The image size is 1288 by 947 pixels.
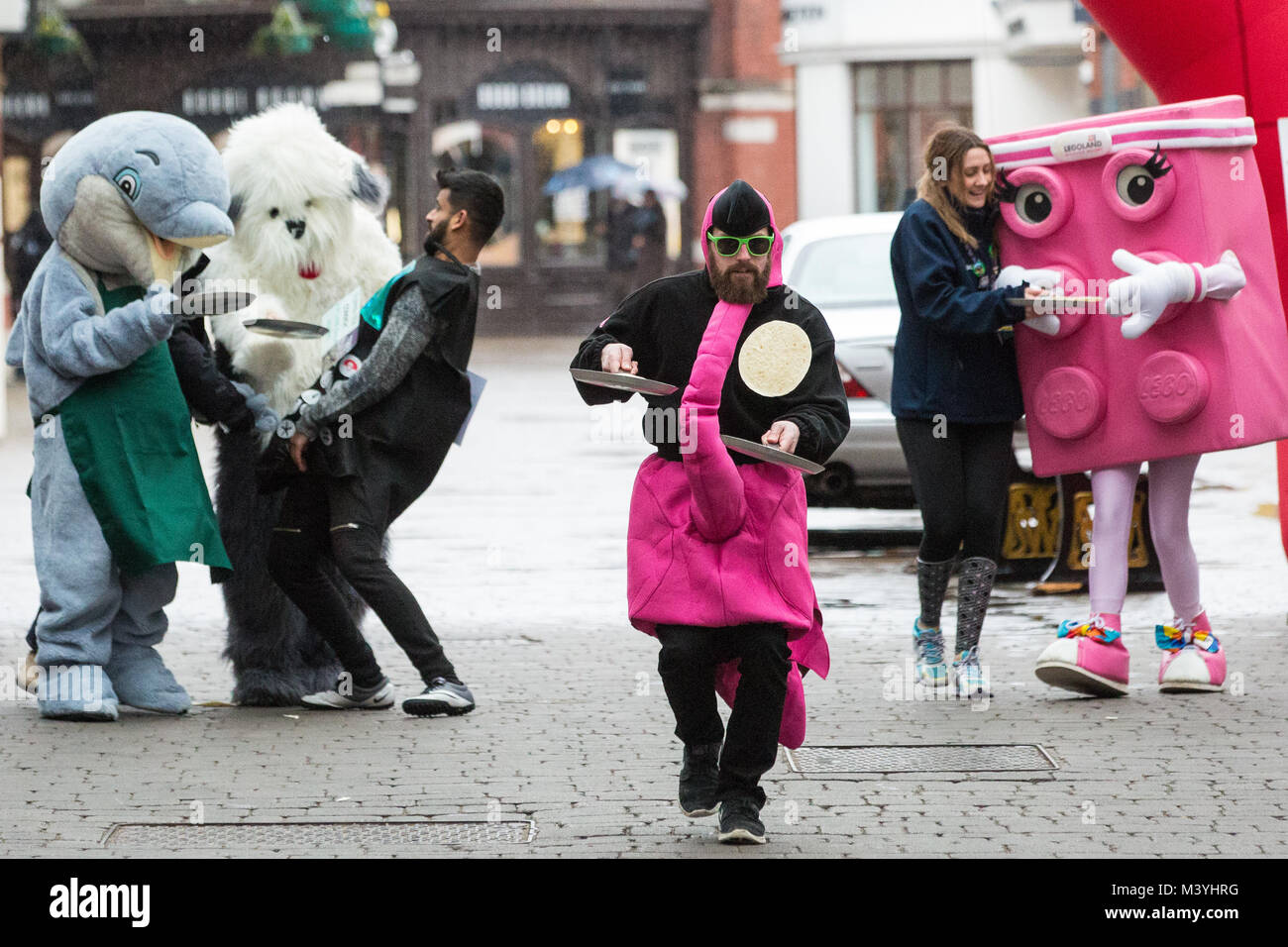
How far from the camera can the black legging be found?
22.0 ft

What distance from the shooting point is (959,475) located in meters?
6.72

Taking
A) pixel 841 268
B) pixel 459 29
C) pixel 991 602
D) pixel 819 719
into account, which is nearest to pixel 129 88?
pixel 459 29

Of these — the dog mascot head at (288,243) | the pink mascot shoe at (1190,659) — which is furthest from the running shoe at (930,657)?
the dog mascot head at (288,243)

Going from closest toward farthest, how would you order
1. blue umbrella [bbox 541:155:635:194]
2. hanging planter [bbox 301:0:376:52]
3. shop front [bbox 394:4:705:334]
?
blue umbrella [bbox 541:155:635:194]
hanging planter [bbox 301:0:376:52]
shop front [bbox 394:4:705:334]

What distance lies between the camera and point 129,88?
104 feet

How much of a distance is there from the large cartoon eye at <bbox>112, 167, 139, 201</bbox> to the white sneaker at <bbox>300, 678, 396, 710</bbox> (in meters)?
1.77

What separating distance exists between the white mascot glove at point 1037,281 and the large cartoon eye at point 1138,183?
0.31m

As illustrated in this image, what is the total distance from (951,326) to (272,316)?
2.27 meters

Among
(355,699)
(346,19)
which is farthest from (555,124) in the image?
(355,699)

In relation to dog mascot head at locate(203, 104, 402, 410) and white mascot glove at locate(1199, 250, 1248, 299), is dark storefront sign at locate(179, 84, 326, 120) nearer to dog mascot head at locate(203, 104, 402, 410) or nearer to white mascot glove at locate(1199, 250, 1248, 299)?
dog mascot head at locate(203, 104, 402, 410)

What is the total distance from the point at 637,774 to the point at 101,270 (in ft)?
8.10

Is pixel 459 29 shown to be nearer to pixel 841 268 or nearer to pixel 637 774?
pixel 841 268

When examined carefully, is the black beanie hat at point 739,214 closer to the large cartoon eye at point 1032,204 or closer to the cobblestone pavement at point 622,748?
the cobblestone pavement at point 622,748

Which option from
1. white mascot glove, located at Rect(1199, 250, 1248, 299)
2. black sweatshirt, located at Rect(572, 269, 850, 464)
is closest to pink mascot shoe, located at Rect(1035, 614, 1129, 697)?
white mascot glove, located at Rect(1199, 250, 1248, 299)
